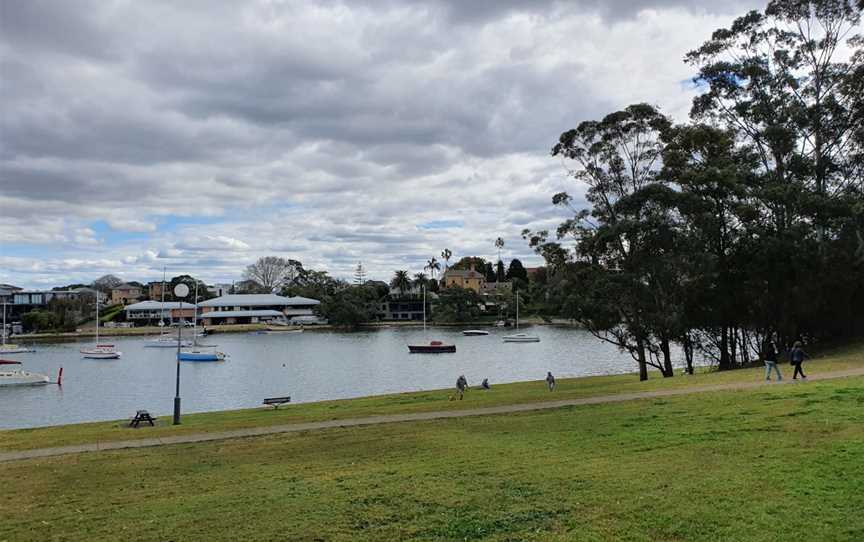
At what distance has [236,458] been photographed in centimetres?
1373

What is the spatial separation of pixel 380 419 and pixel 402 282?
163 m

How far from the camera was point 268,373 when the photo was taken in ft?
191

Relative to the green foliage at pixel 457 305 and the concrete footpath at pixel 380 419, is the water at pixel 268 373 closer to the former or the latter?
the concrete footpath at pixel 380 419

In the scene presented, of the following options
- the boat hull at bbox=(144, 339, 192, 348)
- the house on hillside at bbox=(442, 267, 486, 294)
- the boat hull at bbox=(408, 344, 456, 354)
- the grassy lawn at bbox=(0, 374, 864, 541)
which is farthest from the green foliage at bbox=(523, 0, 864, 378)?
the house on hillside at bbox=(442, 267, 486, 294)

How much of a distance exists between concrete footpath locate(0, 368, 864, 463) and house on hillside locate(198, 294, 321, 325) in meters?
130

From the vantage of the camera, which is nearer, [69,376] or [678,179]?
[678,179]

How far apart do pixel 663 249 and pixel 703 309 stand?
5680 millimetres

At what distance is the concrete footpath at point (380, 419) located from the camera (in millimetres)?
15556

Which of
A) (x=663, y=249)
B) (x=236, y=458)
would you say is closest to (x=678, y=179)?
(x=663, y=249)

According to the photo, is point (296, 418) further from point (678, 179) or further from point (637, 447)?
point (678, 179)

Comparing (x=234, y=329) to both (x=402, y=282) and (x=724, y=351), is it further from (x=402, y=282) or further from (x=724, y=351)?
(x=724, y=351)

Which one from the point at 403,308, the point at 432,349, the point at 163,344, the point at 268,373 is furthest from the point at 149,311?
the point at 268,373

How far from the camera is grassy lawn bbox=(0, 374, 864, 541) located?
26.1ft

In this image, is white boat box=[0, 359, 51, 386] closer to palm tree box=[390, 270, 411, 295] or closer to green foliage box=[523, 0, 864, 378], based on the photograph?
green foliage box=[523, 0, 864, 378]
